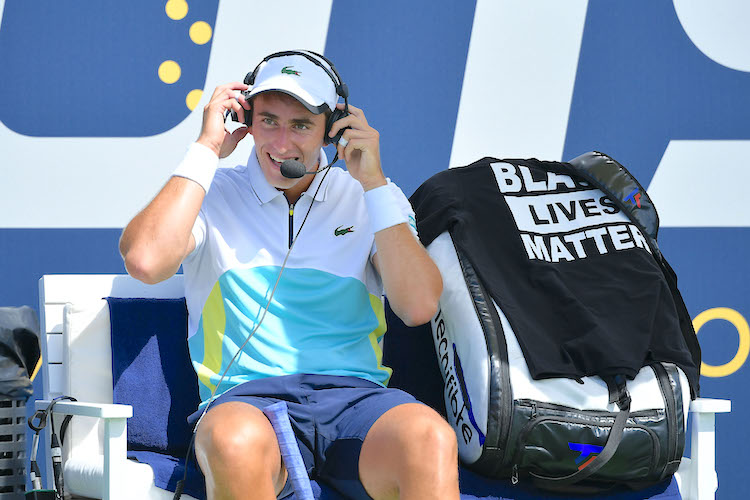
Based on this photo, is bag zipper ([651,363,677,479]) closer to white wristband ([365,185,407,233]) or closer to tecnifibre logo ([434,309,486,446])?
tecnifibre logo ([434,309,486,446])

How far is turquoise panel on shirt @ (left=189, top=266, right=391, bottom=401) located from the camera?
6.45ft

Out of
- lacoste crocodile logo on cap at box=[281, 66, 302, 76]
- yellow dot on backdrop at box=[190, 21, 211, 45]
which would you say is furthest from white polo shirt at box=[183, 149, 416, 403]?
yellow dot on backdrop at box=[190, 21, 211, 45]

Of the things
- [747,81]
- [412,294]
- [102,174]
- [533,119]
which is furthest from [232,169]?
[747,81]

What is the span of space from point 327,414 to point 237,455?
0.29m

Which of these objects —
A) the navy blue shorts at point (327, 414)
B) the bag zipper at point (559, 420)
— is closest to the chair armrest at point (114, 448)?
the navy blue shorts at point (327, 414)

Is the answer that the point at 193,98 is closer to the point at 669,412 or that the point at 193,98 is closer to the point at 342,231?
the point at 342,231

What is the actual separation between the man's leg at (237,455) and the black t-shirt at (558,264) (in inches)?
25.0

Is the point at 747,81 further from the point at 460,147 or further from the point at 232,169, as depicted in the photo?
the point at 232,169

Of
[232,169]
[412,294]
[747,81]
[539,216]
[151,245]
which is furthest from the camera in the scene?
[747,81]

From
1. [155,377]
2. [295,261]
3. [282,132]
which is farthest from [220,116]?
[155,377]

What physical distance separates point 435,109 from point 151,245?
1.16 metres

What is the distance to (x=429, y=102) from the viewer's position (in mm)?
2791

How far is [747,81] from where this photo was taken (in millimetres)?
2875

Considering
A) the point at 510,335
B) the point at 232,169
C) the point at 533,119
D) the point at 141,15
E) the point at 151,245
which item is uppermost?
the point at 141,15
